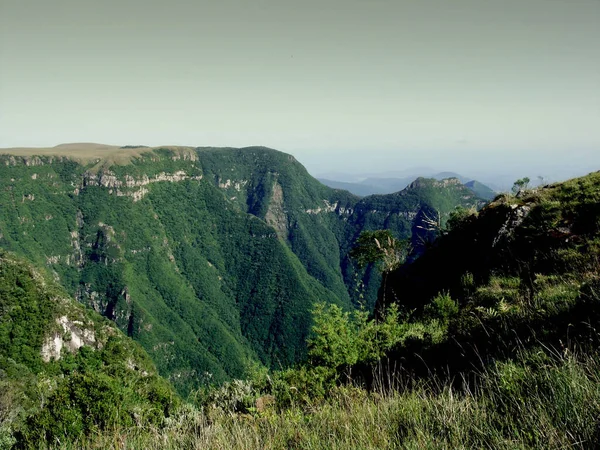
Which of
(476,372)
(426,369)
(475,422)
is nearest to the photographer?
(475,422)

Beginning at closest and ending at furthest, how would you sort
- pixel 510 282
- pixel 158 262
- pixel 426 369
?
1. pixel 426 369
2. pixel 510 282
3. pixel 158 262

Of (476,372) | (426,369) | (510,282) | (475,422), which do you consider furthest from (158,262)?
(475,422)

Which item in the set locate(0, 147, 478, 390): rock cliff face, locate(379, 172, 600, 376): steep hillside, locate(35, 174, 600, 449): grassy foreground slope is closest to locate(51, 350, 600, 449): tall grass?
locate(35, 174, 600, 449): grassy foreground slope

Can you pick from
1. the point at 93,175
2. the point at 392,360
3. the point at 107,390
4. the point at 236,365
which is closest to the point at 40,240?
the point at 93,175

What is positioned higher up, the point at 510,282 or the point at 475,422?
the point at 475,422

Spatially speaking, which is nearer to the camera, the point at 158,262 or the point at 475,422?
the point at 475,422

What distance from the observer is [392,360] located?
7.07m

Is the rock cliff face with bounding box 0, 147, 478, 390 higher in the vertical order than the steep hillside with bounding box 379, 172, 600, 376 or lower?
lower

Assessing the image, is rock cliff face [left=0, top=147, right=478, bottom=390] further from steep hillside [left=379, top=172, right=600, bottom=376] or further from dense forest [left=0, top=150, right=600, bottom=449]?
steep hillside [left=379, top=172, right=600, bottom=376]

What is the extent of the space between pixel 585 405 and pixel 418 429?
0.97 meters

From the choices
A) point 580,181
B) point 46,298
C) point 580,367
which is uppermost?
point 580,181

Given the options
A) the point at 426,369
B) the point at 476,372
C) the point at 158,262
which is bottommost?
the point at 158,262

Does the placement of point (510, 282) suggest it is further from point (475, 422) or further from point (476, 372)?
point (475, 422)

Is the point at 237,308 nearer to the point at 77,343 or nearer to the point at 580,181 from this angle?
the point at 77,343
